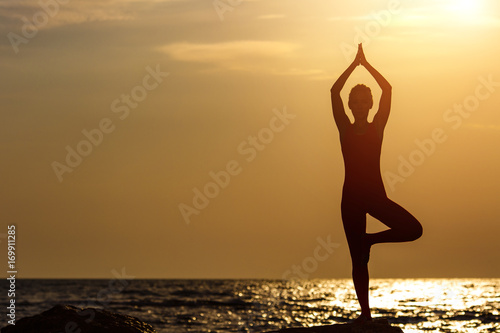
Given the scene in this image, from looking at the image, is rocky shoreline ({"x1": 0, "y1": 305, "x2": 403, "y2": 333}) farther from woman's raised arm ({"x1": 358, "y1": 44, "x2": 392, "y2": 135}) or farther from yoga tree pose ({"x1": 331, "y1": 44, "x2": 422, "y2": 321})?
woman's raised arm ({"x1": 358, "y1": 44, "x2": 392, "y2": 135})

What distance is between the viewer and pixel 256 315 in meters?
50.9

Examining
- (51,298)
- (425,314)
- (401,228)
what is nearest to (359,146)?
(401,228)

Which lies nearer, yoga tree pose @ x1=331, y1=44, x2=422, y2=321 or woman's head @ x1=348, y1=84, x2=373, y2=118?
yoga tree pose @ x1=331, y1=44, x2=422, y2=321

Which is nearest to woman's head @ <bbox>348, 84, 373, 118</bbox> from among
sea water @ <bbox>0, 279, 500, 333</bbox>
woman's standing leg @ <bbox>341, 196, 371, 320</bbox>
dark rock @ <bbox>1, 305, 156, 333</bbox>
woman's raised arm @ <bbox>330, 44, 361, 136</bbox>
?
woman's raised arm @ <bbox>330, 44, 361, 136</bbox>

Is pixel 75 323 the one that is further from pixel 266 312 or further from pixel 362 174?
pixel 266 312

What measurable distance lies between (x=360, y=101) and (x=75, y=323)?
5.12 metres

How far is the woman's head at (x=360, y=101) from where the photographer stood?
10.9 metres

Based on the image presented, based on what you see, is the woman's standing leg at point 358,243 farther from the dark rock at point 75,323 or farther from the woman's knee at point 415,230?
the dark rock at point 75,323

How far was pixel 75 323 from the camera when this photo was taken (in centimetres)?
1029

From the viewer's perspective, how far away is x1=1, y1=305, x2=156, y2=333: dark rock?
33.7 ft

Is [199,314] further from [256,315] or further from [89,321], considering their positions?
[89,321]

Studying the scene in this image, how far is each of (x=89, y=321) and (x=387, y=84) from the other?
549cm

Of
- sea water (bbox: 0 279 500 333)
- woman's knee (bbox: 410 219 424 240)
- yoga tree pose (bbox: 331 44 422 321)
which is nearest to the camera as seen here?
woman's knee (bbox: 410 219 424 240)

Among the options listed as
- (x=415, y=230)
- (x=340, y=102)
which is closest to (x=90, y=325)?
(x=415, y=230)
